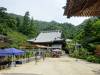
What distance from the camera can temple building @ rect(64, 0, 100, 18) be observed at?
3791 millimetres

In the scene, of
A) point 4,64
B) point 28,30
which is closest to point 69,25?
point 28,30

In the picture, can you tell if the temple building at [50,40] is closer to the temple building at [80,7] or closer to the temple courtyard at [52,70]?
the temple courtyard at [52,70]

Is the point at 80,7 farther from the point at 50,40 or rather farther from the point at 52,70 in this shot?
the point at 50,40

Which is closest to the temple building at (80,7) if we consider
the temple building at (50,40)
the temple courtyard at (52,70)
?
the temple courtyard at (52,70)

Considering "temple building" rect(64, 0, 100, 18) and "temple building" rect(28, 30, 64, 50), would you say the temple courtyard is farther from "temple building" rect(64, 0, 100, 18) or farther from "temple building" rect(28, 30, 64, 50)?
"temple building" rect(28, 30, 64, 50)

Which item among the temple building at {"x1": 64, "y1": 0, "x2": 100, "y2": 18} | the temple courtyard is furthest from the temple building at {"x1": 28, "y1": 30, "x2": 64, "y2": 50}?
the temple building at {"x1": 64, "y1": 0, "x2": 100, "y2": 18}

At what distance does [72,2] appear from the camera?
3.87 m

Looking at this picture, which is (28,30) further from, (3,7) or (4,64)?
(4,64)

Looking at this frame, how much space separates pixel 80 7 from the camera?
4051mm

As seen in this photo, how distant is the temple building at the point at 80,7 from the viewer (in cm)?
379

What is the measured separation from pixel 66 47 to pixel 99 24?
29.7 metres

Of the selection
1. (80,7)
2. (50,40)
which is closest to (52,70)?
(80,7)

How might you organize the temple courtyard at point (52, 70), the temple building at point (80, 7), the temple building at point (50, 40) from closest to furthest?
the temple building at point (80, 7), the temple courtyard at point (52, 70), the temple building at point (50, 40)

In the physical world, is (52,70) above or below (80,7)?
below
